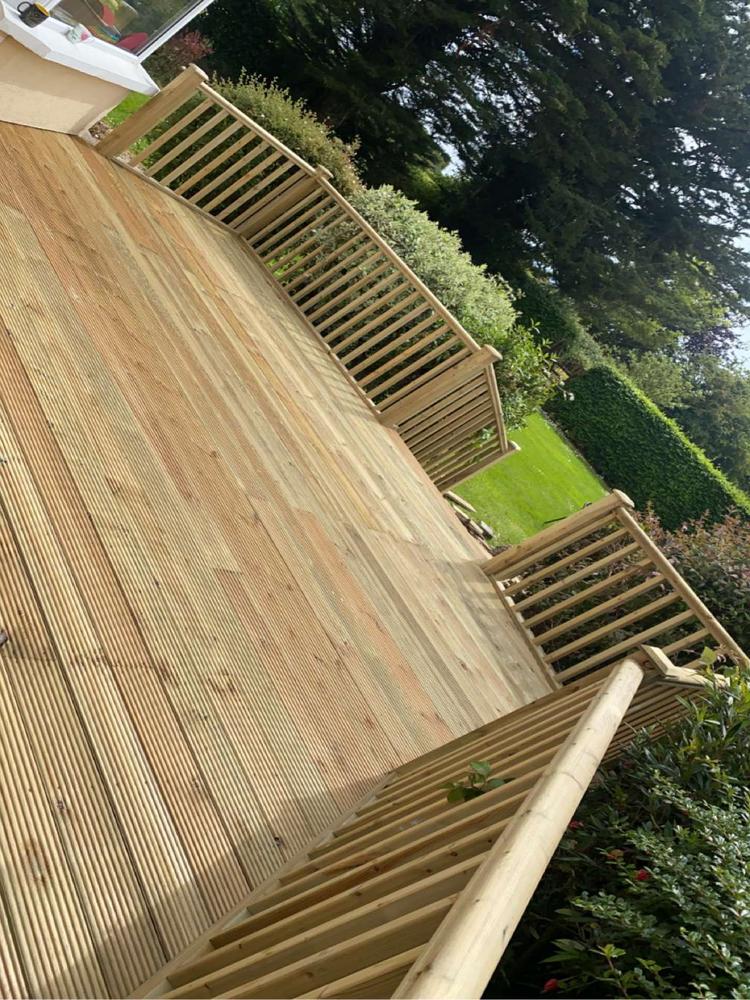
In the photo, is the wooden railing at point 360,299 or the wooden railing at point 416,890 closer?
the wooden railing at point 416,890

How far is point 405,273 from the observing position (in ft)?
18.6

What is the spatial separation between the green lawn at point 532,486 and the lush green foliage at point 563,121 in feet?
15.1

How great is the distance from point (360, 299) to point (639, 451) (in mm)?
9611

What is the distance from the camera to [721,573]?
5.87m

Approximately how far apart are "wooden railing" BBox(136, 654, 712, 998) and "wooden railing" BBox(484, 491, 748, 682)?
7.80ft

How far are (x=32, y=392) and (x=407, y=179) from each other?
14027 mm

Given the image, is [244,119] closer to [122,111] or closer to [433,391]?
[433,391]

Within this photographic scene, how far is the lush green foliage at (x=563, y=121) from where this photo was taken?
44.7 feet

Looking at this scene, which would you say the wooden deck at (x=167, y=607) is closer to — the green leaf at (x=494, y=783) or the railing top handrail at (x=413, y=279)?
the green leaf at (x=494, y=783)

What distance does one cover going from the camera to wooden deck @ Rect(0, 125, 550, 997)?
58.6 inches

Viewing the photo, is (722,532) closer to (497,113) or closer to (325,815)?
(325,815)

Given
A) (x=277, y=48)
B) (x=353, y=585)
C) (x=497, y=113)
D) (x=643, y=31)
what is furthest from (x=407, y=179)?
(x=353, y=585)

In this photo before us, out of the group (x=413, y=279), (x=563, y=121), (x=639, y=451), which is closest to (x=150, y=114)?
A: (x=413, y=279)

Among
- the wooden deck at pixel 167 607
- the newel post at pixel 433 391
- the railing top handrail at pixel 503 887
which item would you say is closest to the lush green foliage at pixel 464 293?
the newel post at pixel 433 391
